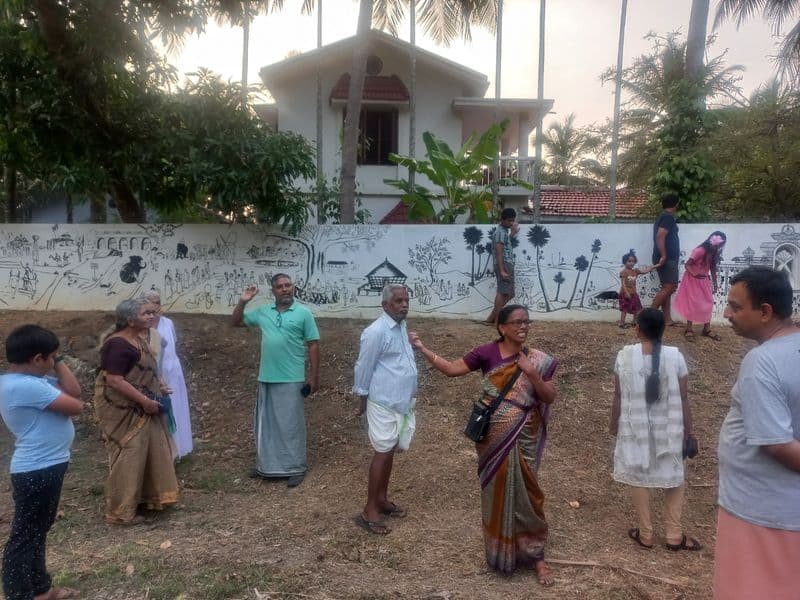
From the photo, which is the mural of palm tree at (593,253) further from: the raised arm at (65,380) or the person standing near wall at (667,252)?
the raised arm at (65,380)

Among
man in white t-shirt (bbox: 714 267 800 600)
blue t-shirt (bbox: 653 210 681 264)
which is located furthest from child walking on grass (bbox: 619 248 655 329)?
man in white t-shirt (bbox: 714 267 800 600)

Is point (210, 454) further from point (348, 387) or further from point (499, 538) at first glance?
point (499, 538)

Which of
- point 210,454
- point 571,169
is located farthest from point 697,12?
point 571,169

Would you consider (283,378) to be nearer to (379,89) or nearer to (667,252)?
(667,252)

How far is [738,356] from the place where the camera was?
806 cm

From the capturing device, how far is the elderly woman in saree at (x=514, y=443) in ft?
12.6

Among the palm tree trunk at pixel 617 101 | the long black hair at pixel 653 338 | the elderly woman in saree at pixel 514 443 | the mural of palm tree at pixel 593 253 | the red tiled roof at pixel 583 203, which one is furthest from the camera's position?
the red tiled roof at pixel 583 203

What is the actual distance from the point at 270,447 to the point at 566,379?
11.9 ft

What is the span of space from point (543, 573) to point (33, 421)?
10.1 feet

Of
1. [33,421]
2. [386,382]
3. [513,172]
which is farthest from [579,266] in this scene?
[513,172]

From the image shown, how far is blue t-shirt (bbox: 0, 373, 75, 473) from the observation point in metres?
3.46

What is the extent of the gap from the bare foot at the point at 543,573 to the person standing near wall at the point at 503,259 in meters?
5.49

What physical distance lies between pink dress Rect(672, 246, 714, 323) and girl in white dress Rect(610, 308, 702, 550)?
4.32 metres

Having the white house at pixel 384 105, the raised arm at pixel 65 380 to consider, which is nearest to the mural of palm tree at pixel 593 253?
the raised arm at pixel 65 380
